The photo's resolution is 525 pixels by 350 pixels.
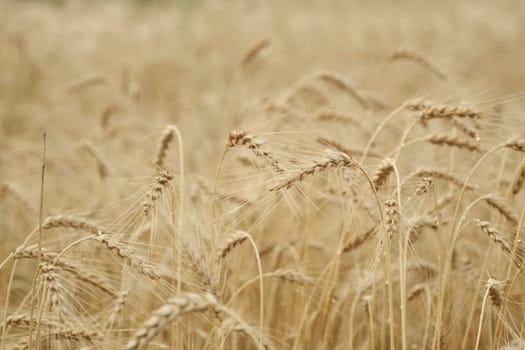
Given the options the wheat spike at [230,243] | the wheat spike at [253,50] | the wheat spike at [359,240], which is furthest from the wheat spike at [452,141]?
the wheat spike at [253,50]

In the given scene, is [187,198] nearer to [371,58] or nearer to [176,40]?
[371,58]

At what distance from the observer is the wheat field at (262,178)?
1.57m

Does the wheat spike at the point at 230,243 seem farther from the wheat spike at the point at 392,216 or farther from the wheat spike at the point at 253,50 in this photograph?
the wheat spike at the point at 253,50

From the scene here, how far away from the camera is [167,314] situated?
104 centimetres

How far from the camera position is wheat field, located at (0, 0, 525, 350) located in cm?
157

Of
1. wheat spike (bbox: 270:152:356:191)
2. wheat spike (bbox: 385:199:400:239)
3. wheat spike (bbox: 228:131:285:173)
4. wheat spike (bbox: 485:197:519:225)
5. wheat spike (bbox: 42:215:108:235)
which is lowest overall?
wheat spike (bbox: 42:215:108:235)

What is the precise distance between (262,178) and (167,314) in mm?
1262

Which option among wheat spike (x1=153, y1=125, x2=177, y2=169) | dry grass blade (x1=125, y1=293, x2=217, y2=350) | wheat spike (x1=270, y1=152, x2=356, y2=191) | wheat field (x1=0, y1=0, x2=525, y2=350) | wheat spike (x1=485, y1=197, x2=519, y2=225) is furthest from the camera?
wheat spike (x1=153, y1=125, x2=177, y2=169)

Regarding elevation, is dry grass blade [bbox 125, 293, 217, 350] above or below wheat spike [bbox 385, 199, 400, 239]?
below

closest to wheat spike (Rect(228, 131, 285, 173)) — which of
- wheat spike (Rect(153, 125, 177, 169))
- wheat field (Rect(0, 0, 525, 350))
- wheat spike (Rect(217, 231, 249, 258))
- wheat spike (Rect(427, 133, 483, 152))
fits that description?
wheat field (Rect(0, 0, 525, 350))

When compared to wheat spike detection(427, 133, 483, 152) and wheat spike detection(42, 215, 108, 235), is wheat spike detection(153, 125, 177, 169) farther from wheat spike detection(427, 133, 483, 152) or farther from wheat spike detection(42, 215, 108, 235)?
wheat spike detection(427, 133, 483, 152)

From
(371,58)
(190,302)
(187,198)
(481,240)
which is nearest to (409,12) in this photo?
(371,58)

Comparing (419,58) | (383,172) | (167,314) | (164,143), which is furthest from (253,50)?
(167,314)

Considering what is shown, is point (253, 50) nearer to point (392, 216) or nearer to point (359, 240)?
point (359, 240)
